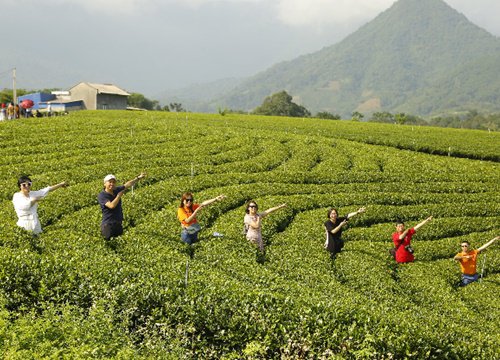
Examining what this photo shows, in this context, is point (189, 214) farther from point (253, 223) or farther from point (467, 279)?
point (467, 279)

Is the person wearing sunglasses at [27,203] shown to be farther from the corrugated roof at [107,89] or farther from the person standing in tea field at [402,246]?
the corrugated roof at [107,89]

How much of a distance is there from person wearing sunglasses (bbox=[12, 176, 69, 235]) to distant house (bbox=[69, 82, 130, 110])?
96.2 m

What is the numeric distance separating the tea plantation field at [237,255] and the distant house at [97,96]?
62.9 m

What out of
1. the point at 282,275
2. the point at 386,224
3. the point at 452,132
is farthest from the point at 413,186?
the point at 452,132

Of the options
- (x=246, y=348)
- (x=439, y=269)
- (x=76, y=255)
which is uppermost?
(x=76, y=255)

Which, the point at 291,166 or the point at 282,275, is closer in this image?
the point at 282,275

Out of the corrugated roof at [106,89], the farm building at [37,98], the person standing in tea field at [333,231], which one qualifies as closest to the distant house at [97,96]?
the corrugated roof at [106,89]

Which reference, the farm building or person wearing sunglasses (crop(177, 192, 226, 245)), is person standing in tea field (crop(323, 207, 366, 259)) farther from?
the farm building

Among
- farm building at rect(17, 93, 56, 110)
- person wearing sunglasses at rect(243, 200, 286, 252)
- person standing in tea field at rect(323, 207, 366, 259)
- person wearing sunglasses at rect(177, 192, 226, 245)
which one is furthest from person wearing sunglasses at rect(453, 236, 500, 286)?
farm building at rect(17, 93, 56, 110)

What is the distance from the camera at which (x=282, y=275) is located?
65.4 feet

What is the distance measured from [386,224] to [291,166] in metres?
11.6

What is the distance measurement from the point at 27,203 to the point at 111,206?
10.3ft

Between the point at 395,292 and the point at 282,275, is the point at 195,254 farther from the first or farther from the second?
the point at 395,292

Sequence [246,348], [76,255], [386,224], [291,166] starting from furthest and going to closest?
[291,166] < [386,224] < [76,255] < [246,348]
